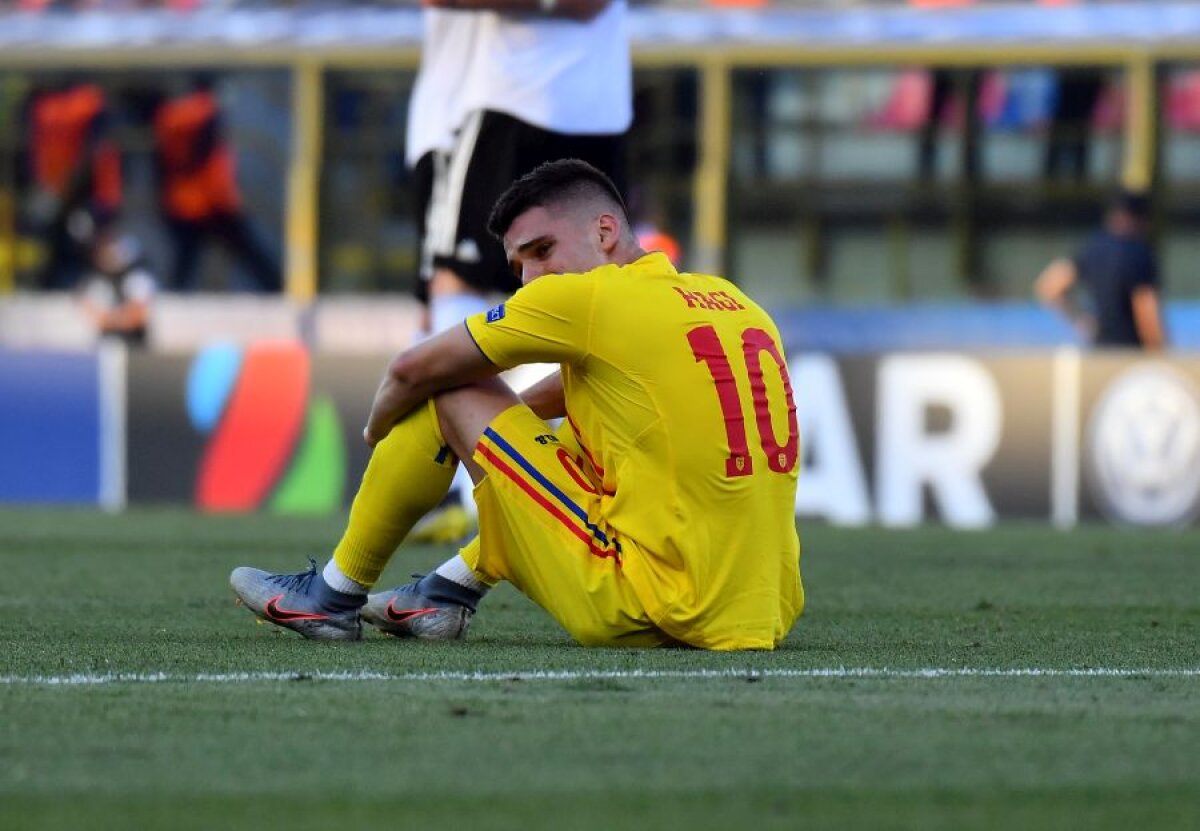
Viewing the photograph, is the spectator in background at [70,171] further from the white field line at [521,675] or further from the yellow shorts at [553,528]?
the white field line at [521,675]

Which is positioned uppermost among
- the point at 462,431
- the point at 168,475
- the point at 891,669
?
the point at 462,431

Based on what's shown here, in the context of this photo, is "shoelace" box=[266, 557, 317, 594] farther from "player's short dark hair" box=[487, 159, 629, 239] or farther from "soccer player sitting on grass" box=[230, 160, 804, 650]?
"player's short dark hair" box=[487, 159, 629, 239]

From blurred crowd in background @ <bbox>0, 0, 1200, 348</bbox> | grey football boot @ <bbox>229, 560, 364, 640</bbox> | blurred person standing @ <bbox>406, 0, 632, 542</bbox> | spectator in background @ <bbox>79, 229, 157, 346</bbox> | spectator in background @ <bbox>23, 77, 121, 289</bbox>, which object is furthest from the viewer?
spectator in background @ <bbox>23, 77, 121, 289</bbox>

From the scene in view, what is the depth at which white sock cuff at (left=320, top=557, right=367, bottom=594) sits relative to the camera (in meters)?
5.04

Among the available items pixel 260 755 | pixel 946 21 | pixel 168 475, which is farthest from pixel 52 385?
pixel 260 755

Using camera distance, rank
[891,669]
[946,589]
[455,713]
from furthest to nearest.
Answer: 1. [946,589]
2. [891,669]
3. [455,713]

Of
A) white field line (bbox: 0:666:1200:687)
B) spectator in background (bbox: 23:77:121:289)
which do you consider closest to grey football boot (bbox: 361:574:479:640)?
white field line (bbox: 0:666:1200:687)

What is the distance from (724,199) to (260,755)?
1629cm

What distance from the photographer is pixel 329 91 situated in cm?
2017

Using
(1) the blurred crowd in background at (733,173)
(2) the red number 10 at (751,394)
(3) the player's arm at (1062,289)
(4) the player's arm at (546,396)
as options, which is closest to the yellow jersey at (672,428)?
(2) the red number 10 at (751,394)

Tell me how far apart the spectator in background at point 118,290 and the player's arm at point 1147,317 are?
793 cm

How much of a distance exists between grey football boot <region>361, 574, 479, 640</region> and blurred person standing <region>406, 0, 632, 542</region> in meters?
2.24

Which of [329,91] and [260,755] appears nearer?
[260,755]

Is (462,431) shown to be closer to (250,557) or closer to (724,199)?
(250,557)
